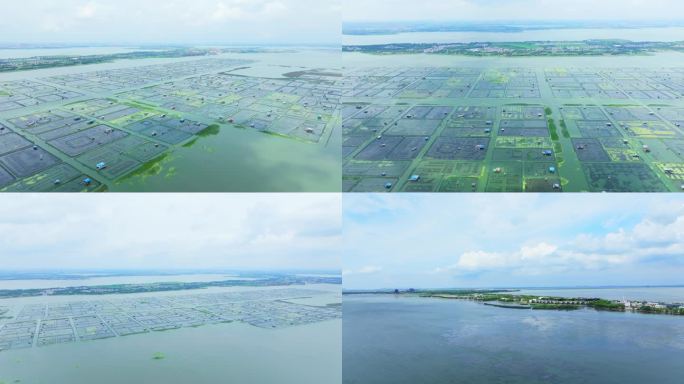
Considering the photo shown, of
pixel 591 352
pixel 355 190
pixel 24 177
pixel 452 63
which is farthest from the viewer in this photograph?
pixel 452 63

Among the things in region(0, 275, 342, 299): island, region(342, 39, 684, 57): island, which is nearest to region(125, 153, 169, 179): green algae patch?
region(0, 275, 342, 299): island

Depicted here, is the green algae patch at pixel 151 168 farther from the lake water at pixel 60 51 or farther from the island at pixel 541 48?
the lake water at pixel 60 51

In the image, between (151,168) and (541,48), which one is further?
(541,48)

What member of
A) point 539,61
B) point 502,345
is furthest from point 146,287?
point 539,61

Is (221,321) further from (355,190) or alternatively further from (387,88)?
(387,88)

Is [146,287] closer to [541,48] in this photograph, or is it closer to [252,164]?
[252,164]

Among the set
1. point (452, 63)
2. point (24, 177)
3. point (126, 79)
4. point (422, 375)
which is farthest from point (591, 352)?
point (126, 79)
